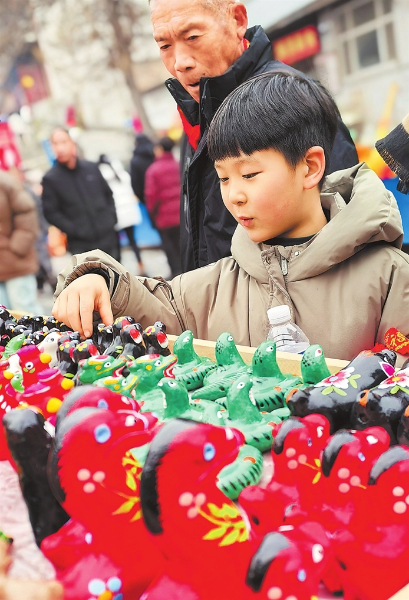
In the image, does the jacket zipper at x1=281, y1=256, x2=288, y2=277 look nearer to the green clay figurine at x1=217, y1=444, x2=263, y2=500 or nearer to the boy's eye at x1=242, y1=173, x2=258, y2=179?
the boy's eye at x1=242, y1=173, x2=258, y2=179

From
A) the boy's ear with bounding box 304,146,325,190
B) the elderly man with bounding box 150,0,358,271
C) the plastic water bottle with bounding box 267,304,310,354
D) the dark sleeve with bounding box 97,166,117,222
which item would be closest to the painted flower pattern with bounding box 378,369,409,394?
the plastic water bottle with bounding box 267,304,310,354

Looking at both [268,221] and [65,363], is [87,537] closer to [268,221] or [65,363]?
[65,363]

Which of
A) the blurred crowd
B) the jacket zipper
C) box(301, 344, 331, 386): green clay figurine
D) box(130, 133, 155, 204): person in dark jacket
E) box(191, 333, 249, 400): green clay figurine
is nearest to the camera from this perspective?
box(301, 344, 331, 386): green clay figurine

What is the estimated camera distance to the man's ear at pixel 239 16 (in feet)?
7.09

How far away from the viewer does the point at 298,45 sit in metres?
5.77

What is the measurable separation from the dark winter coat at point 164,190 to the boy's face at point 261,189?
176 inches

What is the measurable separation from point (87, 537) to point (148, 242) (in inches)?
309

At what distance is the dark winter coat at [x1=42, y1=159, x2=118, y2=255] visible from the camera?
542 centimetres

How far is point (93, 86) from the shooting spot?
8977 millimetres

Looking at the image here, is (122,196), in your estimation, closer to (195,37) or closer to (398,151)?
(195,37)

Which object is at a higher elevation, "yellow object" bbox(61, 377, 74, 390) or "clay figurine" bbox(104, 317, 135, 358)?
"yellow object" bbox(61, 377, 74, 390)

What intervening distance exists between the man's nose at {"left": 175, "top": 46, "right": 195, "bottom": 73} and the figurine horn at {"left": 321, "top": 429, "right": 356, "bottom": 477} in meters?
1.63

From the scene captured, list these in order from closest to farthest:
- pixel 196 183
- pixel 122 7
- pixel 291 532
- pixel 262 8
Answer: pixel 291 532, pixel 196 183, pixel 262 8, pixel 122 7

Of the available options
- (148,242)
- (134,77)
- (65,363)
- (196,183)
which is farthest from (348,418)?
(134,77)
